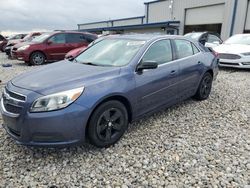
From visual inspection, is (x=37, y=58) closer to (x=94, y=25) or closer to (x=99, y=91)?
(x=99, y=91)

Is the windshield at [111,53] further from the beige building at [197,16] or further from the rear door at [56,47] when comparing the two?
the beige building at [197,16]

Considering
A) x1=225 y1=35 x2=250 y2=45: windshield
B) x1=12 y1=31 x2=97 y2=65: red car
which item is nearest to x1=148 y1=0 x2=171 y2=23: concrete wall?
x1=225 y1=35 x2=250 y2=45: windshield

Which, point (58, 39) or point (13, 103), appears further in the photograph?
point (58, 39)

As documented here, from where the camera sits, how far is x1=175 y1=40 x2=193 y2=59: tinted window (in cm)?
458

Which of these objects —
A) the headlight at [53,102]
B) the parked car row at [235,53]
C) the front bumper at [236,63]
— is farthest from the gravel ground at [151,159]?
the front bumper at [236,63]

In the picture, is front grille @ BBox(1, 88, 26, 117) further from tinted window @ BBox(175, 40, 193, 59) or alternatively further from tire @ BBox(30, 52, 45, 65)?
tire @ BBox(30, 52, 45, 65)

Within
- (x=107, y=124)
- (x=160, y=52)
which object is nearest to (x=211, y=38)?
(x=160, y=52)

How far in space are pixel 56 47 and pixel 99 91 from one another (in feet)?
30.2

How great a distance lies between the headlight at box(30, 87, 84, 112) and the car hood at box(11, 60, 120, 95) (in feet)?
0.25

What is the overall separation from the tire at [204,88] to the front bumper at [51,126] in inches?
124

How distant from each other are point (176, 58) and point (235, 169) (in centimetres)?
217

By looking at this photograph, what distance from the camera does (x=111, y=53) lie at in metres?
4.02

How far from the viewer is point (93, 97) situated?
300 centimetres

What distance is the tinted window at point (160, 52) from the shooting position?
Result: 155 inches
